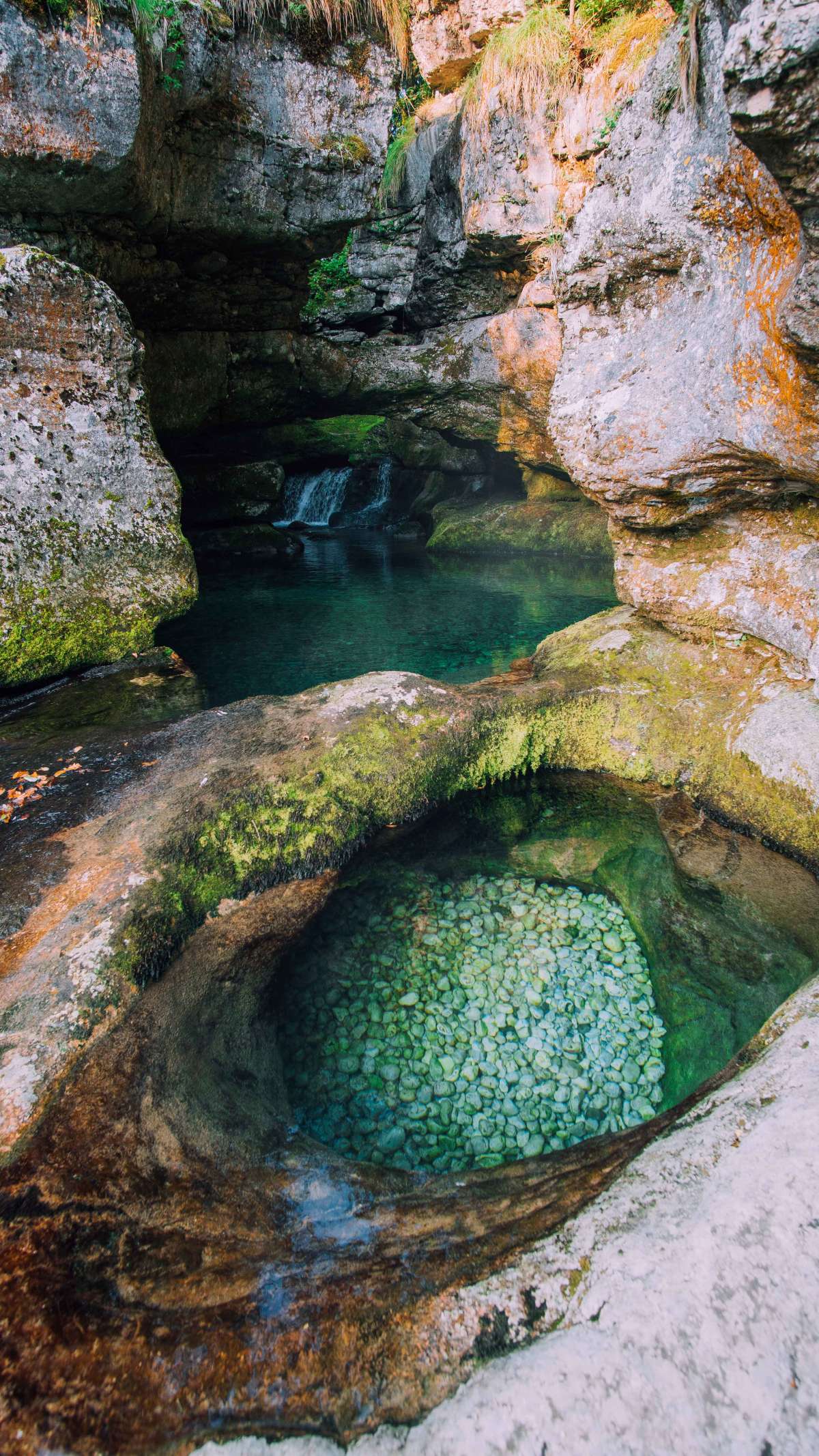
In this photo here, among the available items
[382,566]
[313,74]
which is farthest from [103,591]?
[382,566]

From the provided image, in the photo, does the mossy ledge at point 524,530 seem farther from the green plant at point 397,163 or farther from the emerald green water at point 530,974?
the emerald green water at point 530,974

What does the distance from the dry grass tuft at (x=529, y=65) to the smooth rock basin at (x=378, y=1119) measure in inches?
424

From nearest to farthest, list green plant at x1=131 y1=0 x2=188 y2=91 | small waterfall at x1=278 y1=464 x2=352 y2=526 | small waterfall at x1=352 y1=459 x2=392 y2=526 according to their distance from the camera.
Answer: green plant at x1=131 y1=0 x2=188 y2=91 → small waterfall at x1=278 y1=464 x2=352 y2=526 → small waterfall at x1=352 y1=459 x2=392 y2=526

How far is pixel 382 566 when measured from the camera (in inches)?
587

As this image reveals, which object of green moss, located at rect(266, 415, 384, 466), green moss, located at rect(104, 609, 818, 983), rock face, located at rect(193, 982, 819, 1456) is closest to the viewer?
rock face, located at rect(193, 982, 819, 1456)

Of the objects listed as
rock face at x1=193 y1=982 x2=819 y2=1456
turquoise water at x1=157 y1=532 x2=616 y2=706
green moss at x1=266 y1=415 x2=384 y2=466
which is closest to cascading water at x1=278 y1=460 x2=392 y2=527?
green moss at x1=266 y1=415 x2=384 y2=466

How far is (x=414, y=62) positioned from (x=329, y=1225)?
51.0 feet

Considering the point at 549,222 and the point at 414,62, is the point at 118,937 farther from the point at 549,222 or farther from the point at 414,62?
the point at 414,62

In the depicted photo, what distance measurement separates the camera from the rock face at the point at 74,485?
20.1 ft

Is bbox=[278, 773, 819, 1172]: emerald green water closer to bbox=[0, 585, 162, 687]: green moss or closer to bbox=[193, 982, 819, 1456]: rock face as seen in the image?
bbox=[193, 982, 819, 1456]: rock face

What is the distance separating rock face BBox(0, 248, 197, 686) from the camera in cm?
613

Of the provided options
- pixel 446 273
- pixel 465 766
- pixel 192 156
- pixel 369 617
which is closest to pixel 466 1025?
pixel 465 766

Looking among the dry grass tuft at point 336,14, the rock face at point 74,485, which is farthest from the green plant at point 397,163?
the rock face at point 74,485

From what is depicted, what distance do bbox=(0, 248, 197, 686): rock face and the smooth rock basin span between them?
3.87 m
